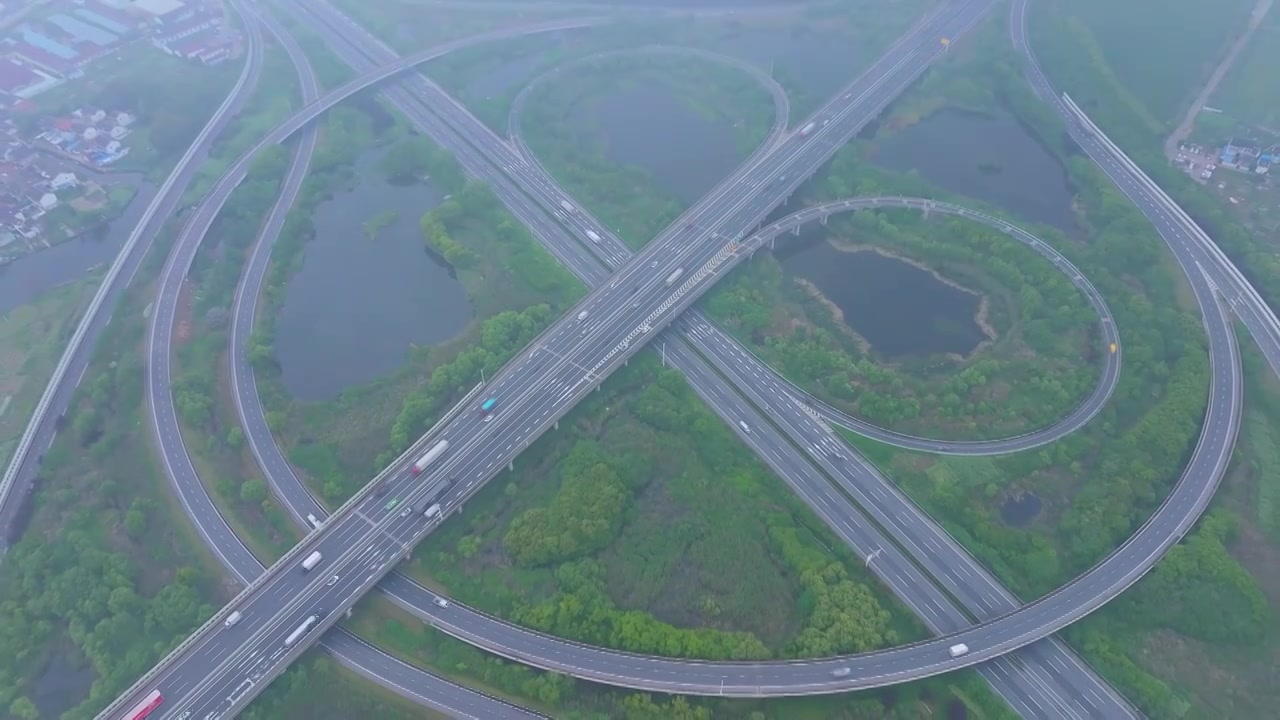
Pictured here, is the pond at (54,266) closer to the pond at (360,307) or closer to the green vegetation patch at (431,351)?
the green vegetation patch at (431,351)

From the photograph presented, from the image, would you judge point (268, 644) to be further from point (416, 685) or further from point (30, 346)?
point (30, 346)

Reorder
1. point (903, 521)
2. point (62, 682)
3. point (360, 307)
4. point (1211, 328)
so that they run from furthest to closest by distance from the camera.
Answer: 1. point (360, 307)
2. point (1211, 328)
3. point (903, 521)
4. point (62, 682)

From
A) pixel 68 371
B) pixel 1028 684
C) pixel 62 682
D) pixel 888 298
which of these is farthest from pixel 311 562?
pixel 888 298

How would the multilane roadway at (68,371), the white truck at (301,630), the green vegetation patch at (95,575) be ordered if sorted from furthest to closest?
the multilane roadway at (68,371) < the green vegetation patch at (95,575) < the white truck at (301,630)

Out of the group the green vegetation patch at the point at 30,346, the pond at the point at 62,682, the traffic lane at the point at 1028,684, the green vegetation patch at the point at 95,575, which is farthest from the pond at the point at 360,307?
the traffic lane at the point at 1028,684

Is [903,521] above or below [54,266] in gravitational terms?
below

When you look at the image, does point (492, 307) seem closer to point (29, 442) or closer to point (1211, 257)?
point (29, 442)

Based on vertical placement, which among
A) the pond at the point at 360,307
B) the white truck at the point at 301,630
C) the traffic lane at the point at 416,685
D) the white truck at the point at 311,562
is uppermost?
the pond at the point at 360,307

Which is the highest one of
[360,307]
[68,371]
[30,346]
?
[30,346]
